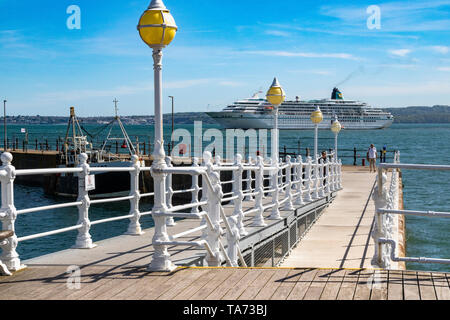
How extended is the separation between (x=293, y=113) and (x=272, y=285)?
15377cm

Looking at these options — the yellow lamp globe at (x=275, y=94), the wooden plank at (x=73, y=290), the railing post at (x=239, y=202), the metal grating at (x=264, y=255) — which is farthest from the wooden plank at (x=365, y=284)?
the yellow lamp globe at (x=275, y=94)

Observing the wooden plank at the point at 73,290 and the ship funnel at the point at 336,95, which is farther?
the ship funnel at the point at 336,95

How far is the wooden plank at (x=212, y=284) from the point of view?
17.1 feet

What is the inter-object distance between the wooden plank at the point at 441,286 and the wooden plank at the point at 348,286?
2.54 feet

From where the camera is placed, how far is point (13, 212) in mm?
6383

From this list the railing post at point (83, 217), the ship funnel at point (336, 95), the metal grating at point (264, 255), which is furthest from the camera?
the ship funnel at point (336, 95)

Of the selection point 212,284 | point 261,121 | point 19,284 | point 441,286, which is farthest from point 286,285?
point 261,121

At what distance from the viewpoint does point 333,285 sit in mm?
5500

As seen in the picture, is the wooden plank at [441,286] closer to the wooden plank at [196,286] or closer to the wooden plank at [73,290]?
the wooden plank at [196,286]

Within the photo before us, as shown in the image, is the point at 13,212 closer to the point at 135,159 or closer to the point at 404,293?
the point at 135,159

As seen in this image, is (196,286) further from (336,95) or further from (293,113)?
(336,95)

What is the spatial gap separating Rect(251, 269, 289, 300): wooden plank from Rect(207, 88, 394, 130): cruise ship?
463 ft

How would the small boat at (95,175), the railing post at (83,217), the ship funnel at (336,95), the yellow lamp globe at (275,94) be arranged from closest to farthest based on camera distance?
the railing post at (83,217), the yellow lamp globe at (275,94), the small boat at (95,175), the ship funnel at (336,95)

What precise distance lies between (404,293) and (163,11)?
4167 mm
